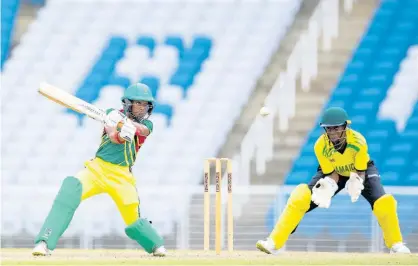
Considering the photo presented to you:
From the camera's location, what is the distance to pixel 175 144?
470 inches

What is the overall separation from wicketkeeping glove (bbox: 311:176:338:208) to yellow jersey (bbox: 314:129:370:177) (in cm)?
10

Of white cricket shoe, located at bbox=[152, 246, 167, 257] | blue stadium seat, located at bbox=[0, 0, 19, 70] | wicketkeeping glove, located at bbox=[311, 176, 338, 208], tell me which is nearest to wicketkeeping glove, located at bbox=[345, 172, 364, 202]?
wicketkeeping glove, located at bbox=[311, 176, 338, 208]

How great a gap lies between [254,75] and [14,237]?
11.0ft

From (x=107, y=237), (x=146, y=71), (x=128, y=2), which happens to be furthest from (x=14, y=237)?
(x=128, y=2)

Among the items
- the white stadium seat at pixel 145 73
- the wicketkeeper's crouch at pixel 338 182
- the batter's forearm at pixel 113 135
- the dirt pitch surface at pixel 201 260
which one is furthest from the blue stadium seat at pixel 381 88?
the batter's forearm at pixel 113 135

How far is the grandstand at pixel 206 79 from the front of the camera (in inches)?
466

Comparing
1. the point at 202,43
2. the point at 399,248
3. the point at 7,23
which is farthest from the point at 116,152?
the point at 7,23

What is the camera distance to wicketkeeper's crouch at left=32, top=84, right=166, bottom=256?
7.34 metres

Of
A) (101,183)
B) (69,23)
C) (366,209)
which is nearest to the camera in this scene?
(101,183)

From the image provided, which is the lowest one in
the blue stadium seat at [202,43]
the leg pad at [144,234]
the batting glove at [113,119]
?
the leg pad at [144,234]

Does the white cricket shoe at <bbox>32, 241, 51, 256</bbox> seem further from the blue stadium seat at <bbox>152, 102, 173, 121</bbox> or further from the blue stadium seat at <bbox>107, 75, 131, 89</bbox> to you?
the blue stadium seat at <bbox>107, 75, 131, 89</bbox>

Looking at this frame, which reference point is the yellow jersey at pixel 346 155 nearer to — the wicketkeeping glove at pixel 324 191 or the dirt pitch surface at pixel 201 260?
the wicketkeeping glove at pixel 324 191

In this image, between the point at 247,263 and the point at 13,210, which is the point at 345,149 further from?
the point at 13,210

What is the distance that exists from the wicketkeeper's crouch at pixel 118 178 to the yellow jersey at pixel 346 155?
49.0 inches
